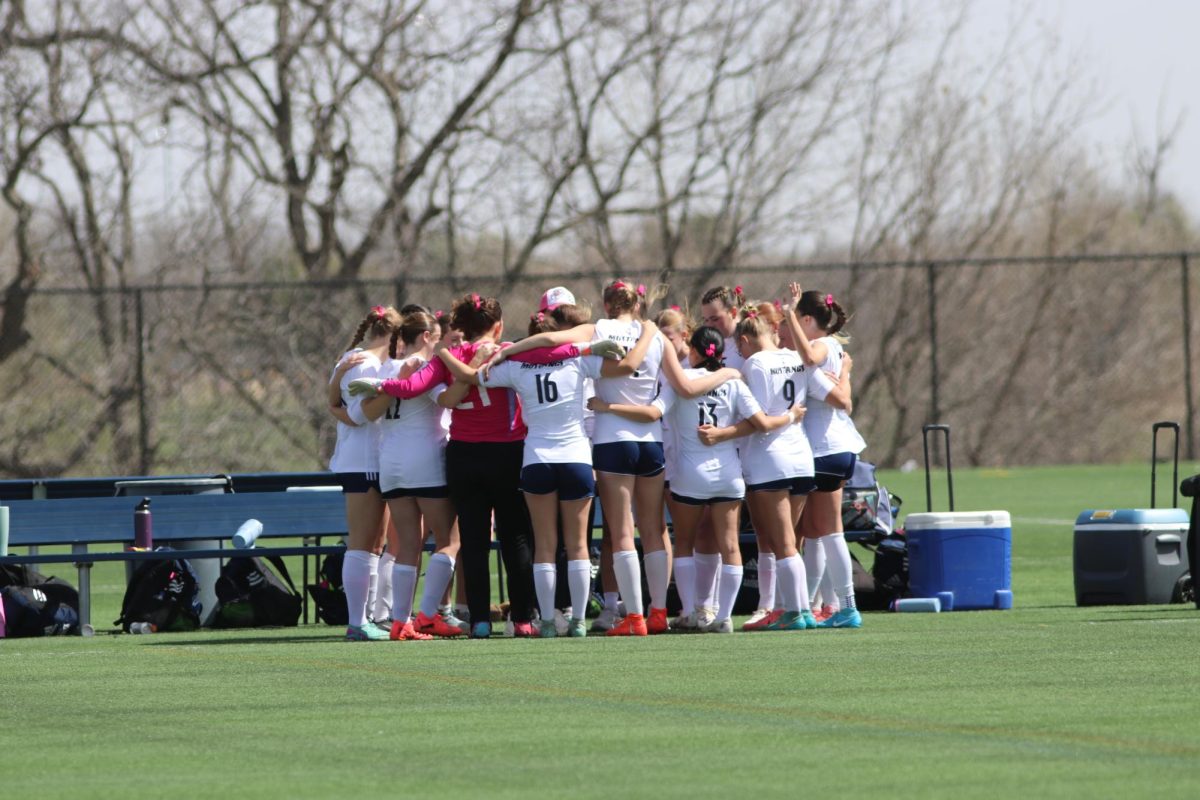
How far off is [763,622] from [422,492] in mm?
2128

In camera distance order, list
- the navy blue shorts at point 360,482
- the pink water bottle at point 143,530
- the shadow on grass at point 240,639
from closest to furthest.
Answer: the navy blue shorts at point 360,482 < the shadow on grass at point 240,639 < the pink water bottle at point 143,530

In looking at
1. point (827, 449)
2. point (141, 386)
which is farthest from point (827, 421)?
point (141, 386)

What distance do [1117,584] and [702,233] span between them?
18992 mm

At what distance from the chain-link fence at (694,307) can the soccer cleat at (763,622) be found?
37.7 ft

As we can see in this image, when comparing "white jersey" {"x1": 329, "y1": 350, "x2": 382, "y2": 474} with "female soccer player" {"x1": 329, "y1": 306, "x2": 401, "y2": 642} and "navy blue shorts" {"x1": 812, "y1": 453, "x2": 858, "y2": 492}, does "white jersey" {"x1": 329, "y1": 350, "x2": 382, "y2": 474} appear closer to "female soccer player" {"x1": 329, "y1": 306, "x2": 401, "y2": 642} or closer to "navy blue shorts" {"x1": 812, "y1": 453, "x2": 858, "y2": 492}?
"female soccer player" {"x1": 329, "y1": 306, "x2": 401, "y2": 642}

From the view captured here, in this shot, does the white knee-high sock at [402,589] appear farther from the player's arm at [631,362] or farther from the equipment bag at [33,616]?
the equipment bag at [33,616]

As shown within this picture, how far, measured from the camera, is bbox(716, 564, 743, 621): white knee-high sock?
1162 cm

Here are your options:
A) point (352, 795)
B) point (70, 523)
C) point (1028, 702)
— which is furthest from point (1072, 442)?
point (352, 795)

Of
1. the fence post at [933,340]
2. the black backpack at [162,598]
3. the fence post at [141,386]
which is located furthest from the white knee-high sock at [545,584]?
the fence post at [933,340]

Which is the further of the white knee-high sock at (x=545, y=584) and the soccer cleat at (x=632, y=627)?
the soccer cleat at (x=632, y=627)

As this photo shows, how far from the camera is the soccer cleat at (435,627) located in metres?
11.7

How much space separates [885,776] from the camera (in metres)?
6.03

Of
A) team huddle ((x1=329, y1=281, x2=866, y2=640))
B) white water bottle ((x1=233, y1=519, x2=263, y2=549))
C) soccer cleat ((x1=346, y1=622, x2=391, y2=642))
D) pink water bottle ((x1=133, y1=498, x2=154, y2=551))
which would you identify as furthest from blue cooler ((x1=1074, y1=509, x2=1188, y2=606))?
pink water bottle ((x1=133, y1=498, x2=154, y2=551))

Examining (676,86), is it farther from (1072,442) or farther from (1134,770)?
(1134,770)
